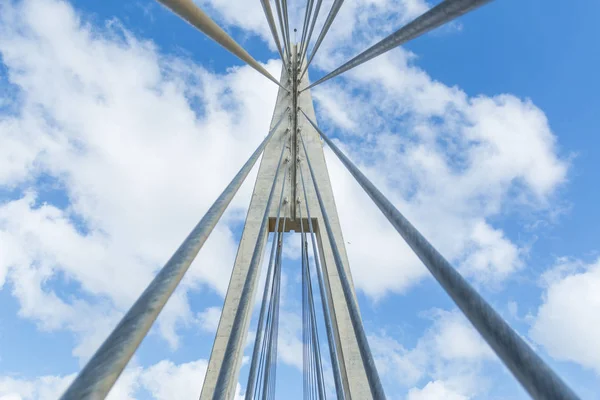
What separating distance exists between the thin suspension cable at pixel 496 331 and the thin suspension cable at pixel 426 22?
82cm

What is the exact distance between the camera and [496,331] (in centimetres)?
101

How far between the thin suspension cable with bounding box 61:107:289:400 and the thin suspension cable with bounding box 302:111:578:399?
0.78m

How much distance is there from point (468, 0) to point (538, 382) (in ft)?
4.01

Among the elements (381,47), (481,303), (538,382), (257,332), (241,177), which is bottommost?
(538,382)

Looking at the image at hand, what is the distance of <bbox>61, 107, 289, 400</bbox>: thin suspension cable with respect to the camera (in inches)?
39.1

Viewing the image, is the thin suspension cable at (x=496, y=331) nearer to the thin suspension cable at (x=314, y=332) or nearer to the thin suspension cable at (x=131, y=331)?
the thin suspension cable at (x=131, y=331)

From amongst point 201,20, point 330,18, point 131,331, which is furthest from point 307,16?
point 131,331

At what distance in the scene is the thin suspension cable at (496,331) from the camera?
847mm

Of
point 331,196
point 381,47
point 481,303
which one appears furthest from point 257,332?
point 331,196

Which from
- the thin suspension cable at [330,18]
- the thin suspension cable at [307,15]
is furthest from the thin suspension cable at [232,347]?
the thin suspension cable at [307,15]

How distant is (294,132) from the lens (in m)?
9.26

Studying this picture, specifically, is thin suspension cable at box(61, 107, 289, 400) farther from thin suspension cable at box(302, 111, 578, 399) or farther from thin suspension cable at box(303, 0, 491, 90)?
thin suspension cable at box(303, 0, 491, 90)

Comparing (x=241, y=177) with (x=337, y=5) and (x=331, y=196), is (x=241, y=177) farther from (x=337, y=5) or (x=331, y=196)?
(x=331, y=196)

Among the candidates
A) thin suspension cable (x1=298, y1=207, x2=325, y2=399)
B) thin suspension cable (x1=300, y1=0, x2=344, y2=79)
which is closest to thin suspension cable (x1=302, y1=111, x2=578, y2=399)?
thin suspension cable (x1=300, y1=0, x2=344, y2=79)
